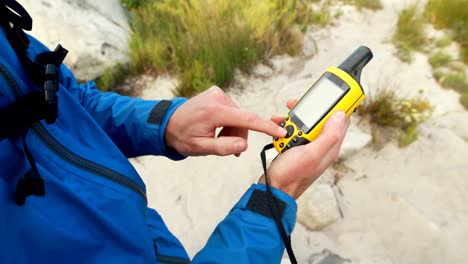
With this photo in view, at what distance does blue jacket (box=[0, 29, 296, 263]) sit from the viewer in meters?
0.56

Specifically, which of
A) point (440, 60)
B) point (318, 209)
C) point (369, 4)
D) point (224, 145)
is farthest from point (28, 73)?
point (369, 4)

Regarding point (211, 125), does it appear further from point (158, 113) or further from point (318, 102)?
point (318, 102)

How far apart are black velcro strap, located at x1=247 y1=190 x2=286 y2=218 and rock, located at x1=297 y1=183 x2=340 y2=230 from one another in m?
0.93

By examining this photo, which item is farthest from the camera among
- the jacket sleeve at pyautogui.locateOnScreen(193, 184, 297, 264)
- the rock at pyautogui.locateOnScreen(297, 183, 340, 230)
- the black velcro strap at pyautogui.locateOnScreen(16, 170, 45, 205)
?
the rock at pyautogui.locateOnScreen(297, 183, 340, 230)

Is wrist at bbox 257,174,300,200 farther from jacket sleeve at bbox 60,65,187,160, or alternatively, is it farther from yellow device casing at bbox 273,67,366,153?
jacket sleeve at bbox 60,65,187,160

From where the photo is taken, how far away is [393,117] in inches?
78.4

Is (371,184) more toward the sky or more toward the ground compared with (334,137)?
more toward the ground

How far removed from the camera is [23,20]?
0.68 metres

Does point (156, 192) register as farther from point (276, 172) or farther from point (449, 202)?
point (449, 202)

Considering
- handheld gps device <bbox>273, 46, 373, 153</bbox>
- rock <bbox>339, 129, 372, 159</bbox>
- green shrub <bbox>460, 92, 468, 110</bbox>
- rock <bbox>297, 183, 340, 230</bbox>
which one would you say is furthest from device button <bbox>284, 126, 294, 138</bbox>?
green shrub <bbox>460, 92, 468, 110</bbox>

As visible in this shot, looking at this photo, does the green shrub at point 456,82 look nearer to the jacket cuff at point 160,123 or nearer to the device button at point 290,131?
the device button at point 290,131

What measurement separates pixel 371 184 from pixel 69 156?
1.65 meters

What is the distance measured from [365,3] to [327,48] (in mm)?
733

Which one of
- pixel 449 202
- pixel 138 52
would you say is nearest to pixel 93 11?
pixel 138 52
